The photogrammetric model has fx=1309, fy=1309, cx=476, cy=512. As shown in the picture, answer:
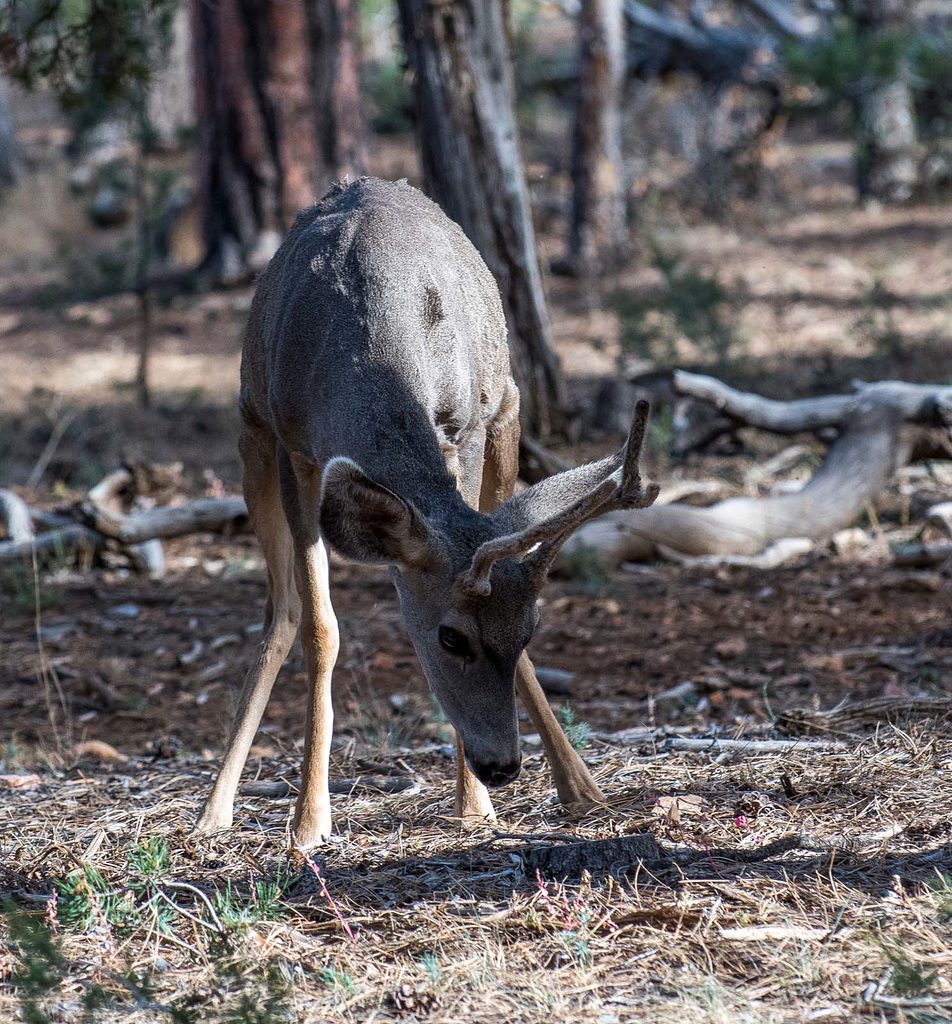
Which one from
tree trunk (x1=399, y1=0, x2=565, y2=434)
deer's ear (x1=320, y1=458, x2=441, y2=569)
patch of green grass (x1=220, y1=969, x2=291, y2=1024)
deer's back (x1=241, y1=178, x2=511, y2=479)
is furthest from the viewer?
tree trunk (x1=399, y1=0, x2=565, y2=434)

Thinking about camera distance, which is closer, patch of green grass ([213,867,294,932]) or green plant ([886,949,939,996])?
green plant ([886,949,939,996])

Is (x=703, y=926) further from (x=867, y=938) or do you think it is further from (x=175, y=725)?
(x=175, y=725)

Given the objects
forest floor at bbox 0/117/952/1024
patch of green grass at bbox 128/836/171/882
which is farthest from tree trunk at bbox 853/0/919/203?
patch of green grass at bbox 128/836/171/882

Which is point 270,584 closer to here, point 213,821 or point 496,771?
point 213,821

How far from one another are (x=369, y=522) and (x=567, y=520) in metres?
0.65

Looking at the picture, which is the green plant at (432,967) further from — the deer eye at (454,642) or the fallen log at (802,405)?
the fallen log at (802,405)

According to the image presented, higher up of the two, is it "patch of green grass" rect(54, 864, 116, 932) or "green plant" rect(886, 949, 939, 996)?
"green plant" rect(886, 949, 939, 996)

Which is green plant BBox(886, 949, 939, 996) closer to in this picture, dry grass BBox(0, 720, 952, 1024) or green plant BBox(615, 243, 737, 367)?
dry grass BBox(0, 720, 952, 1024)

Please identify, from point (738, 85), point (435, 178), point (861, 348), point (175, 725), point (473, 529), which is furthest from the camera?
point (738, 85)

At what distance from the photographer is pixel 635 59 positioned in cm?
2392

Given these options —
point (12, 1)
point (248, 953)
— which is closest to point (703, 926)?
point (248, 953)

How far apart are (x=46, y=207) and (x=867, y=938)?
24845 millimetres

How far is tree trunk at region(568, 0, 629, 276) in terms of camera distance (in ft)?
55.1

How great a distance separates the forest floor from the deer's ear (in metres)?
0.99
